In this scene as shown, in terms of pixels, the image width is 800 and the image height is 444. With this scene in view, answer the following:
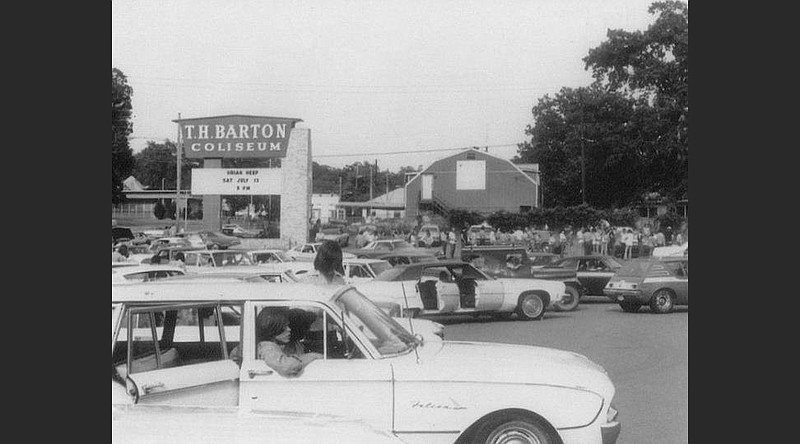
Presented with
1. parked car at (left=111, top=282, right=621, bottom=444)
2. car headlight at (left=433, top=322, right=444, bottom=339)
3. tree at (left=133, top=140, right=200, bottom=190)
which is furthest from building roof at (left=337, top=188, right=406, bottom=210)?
parked car at (left=111, top=282, right=621, bottom=444)

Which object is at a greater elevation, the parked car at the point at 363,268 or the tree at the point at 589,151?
the tree at the point at 589,151

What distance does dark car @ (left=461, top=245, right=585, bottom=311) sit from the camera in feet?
23.0

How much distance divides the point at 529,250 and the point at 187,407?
361cm

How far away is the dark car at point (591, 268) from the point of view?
722 cm

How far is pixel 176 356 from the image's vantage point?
17.1 ft

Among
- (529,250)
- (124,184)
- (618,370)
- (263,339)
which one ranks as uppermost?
(124,184)

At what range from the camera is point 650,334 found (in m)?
6.68

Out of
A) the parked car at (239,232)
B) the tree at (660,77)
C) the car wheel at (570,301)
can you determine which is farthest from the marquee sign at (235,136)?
the car wheel at (570,301)

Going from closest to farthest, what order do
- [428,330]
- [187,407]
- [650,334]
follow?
[187,407], [428,330], [650,334]

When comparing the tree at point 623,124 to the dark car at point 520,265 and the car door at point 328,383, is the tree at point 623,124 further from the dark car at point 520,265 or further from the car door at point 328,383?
the car door at point 328,383

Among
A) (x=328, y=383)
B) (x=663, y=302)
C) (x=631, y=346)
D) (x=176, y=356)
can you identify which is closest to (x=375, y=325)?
(x=328, y=383)

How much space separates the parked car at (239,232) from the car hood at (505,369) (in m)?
2.75

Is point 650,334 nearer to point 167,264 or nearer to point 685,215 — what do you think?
point 685,215

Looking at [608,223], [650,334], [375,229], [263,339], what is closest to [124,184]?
[375,229]
